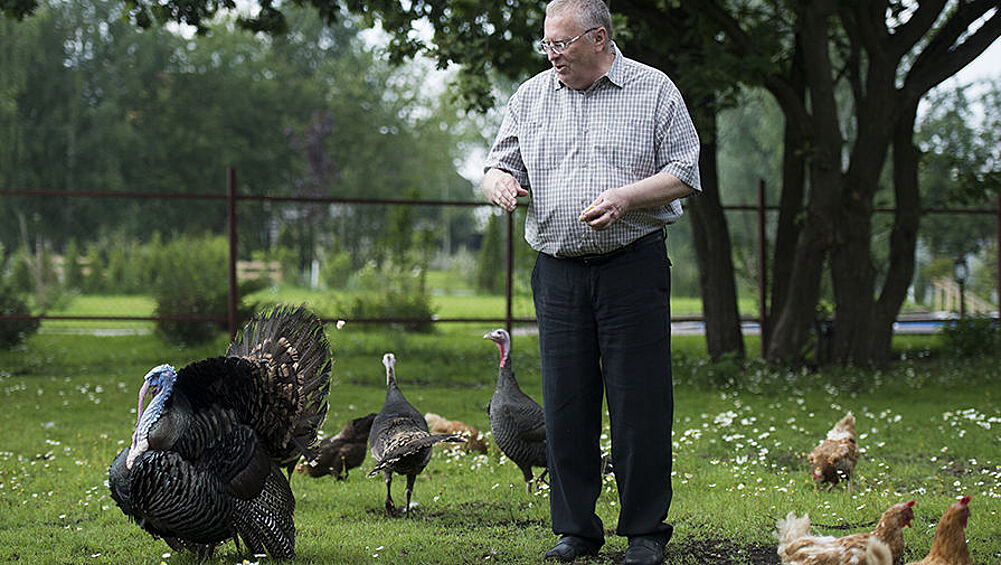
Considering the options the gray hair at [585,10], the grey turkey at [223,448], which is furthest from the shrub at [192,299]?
the gray hair at [585,10]

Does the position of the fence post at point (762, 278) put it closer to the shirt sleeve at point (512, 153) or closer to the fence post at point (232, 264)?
the fence post at point (232, 264)

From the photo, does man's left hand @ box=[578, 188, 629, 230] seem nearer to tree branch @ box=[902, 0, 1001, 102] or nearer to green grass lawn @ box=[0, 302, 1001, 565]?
green grass lawn @ box=[0, 302, 1001, 565]

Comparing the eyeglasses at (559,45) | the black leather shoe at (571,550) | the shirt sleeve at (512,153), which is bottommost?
the black leather shoe at (571,550)

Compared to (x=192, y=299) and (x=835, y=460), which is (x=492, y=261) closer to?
(x=192, y=299)

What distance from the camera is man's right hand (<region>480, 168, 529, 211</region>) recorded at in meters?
3.83

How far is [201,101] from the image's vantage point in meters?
45.2

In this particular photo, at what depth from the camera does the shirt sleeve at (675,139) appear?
378 centimetres

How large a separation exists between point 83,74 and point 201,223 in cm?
850

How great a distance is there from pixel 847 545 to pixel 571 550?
1.11 m

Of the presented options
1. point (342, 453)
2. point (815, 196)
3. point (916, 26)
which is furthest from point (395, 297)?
point (342, 453)

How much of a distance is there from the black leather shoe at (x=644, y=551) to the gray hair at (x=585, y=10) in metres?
2.07

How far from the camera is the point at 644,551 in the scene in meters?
3.95

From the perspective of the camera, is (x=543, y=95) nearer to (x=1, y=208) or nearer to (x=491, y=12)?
(x=491, y=12)

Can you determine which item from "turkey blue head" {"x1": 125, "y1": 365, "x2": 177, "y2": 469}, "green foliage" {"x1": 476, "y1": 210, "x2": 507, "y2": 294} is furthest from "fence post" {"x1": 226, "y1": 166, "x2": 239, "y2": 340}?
"turkey blue head" {"x1": 125, "y1": 365, "x2": 177, "y2": 469}
